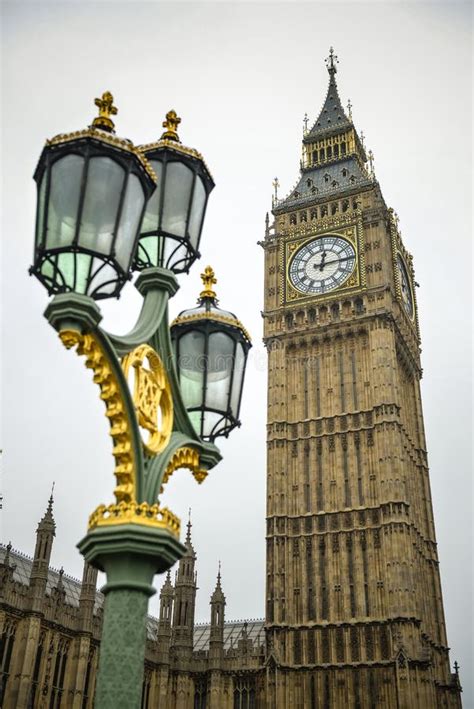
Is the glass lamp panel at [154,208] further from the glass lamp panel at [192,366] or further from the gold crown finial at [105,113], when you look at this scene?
the glass lamp panel at [192,366]

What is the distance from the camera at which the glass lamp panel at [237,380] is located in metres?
6.91

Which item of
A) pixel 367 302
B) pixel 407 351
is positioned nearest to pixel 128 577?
pixel 367 302

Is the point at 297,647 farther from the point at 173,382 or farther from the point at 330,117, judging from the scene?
the point at 330,117

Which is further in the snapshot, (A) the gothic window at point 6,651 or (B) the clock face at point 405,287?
(B) the clock face at point 405,287

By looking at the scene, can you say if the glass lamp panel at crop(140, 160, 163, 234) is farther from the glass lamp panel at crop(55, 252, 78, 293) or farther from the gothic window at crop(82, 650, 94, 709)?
the gothic window at crop(82, 650, 94, 709)

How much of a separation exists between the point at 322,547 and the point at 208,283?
34.9 metres

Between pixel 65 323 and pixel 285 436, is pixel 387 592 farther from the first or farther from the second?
pixel 65 323

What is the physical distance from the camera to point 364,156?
188ft

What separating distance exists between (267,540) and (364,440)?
7696 mm

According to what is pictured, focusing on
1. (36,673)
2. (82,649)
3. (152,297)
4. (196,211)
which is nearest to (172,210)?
(196,211)

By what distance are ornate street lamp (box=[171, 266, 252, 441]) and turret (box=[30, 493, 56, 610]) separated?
26.7 meters

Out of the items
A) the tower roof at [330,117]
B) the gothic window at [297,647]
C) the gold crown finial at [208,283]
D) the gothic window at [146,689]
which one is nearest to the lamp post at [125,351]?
the gold crown finial at [208,283]

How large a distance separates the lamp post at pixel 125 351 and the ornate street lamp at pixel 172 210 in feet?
0.04

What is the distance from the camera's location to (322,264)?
158ft
